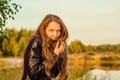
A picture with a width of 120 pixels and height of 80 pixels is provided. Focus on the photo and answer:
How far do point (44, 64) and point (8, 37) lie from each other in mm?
51016

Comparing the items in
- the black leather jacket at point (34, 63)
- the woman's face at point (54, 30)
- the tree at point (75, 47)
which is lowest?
the tree at point (75, 47)

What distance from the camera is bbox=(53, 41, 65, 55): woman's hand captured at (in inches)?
210

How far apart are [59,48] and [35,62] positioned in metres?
0.35

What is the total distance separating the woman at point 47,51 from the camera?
17.1 feet

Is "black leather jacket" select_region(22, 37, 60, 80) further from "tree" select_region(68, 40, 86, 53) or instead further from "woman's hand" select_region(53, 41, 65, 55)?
"tree" select_region(68, 40, 86, 53)

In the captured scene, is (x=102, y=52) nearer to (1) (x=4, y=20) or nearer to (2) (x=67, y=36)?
(1) (x=4, y=20)

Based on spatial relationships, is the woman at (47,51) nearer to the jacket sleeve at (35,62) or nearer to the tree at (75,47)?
the jacket sleeve at (35,62)


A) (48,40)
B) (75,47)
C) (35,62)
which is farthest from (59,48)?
(75,47)

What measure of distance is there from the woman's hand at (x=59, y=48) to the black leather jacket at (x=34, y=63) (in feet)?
0.19

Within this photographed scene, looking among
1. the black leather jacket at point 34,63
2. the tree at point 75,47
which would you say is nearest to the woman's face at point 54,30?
the black leather jacket at point 34,63

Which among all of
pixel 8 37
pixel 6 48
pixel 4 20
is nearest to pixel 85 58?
pixel 4 20

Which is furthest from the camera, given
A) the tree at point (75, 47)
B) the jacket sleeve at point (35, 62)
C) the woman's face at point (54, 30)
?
the tree at point (75, 47)

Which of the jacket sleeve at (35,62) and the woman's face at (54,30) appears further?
the woman's face at (54,30)

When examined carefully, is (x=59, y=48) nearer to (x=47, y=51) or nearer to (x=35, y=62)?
(x=47, y=51)
